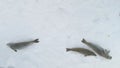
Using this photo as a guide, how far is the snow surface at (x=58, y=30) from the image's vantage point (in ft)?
5.19

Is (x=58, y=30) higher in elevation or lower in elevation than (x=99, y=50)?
higher

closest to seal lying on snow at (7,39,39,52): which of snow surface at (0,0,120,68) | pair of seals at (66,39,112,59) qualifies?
snow surface at (0,0,120,68)

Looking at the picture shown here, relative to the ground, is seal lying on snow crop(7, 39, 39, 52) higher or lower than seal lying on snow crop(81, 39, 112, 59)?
higher

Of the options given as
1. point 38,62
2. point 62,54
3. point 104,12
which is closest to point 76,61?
point 62,54

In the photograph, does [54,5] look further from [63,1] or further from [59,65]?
[59,65]

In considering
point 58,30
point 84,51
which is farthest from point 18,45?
point 84,51

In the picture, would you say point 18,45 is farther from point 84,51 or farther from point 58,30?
point 84,51

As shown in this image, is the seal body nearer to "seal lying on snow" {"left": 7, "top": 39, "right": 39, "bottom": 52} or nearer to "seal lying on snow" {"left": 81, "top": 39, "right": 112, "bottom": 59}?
"seal lying on snow" {"left": 81, "top": 39, "right": 112, "bottom": 59}

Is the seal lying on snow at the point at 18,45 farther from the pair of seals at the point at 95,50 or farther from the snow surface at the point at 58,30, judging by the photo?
the pair of seals at the point at 95,50

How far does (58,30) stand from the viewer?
5.35 ft

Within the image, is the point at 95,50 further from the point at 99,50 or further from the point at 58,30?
the point at 58,30

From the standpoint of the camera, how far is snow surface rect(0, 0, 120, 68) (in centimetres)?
158

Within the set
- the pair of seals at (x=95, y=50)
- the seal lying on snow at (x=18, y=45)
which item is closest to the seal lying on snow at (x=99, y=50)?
the pair of seals at (x=95, y=50)

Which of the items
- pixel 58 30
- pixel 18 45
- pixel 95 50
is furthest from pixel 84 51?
pixel 18 45
